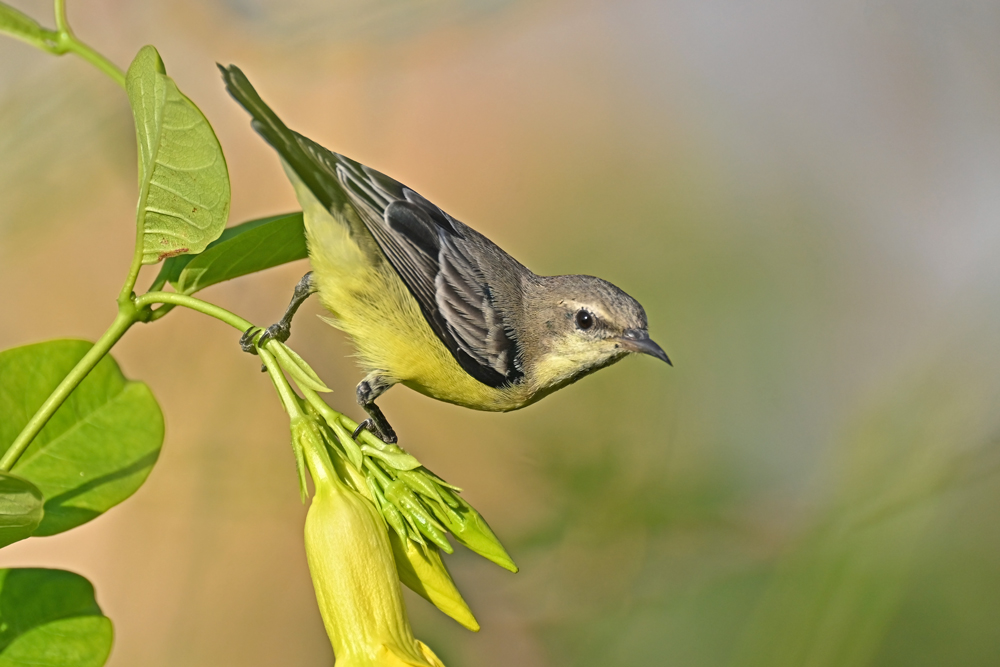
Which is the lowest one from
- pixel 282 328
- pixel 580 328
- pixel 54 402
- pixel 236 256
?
pixel 54 402

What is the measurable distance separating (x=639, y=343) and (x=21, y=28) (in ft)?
4.46

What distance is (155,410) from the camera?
1.25m

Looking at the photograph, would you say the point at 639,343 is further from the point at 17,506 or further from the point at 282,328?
the point at 17,506

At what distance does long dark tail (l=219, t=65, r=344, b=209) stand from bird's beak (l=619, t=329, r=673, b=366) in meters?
0.76

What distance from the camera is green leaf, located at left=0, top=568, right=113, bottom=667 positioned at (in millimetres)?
1007

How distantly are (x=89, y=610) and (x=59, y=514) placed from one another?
0.15 m

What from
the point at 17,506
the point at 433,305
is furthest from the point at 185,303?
the point at 433,305

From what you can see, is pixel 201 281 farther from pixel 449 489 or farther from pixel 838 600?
pixel 838 600

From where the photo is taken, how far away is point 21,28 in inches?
39.0

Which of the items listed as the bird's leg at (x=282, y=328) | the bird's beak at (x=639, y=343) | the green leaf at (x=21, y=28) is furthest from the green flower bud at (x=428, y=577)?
the bird's beak at (x=639, y=343)

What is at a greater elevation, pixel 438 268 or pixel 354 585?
pixel 438 268

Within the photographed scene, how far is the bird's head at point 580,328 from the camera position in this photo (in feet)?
6.15

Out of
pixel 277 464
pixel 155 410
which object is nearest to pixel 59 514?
pixel 155 410

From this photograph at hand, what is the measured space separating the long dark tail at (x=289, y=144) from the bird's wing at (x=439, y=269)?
0.17 ft
